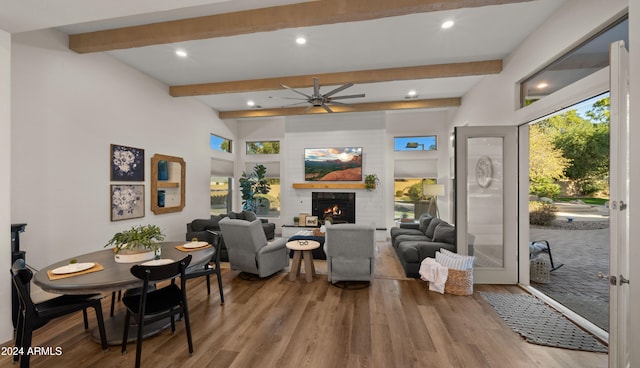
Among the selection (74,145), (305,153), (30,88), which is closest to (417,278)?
(305,153)

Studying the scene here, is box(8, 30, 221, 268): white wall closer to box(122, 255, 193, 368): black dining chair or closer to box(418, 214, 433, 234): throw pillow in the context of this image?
box(122, 255, 193, 368): black dining chair

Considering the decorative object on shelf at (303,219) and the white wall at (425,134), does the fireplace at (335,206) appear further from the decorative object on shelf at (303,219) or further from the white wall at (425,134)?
the white wall at (425,134)

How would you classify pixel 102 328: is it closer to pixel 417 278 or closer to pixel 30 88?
pixel 30 88

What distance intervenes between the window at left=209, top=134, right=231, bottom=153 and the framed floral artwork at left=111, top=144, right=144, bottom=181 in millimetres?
2441

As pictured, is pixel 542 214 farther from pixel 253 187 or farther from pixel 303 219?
pixel 253 187

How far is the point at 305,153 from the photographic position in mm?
7891

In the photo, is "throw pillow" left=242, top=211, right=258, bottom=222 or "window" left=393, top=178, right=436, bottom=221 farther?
"window" left=393, top=178, right=436, bottom=221

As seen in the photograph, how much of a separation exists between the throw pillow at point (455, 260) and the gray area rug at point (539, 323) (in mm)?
453

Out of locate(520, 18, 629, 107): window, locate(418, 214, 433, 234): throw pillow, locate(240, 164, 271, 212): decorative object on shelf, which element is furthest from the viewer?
locate(240, 164, 271, 212): decorative object on shelf

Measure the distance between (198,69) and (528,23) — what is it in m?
5.05

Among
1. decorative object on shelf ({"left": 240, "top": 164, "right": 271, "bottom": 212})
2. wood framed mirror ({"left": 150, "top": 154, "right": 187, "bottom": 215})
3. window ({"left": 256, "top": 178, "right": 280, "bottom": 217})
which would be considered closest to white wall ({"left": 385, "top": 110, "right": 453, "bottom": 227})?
window ({"left": 256, "top": 178, "right": 280, "bottom": 217})

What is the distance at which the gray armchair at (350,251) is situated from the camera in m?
→ 3.73

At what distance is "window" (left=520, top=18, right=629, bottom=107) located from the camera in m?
2.35

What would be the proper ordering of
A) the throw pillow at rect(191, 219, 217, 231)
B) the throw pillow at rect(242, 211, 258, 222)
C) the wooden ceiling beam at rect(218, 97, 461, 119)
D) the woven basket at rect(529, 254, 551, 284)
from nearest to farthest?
the woven basket at rect(529, 254, 551, 284), the throw pillow at rect(191, 219, 217, 231), the wooden ceiling beam at rect(218, 97, 461, 119), the throw pillow at rect(242, 211, 258, 222)
